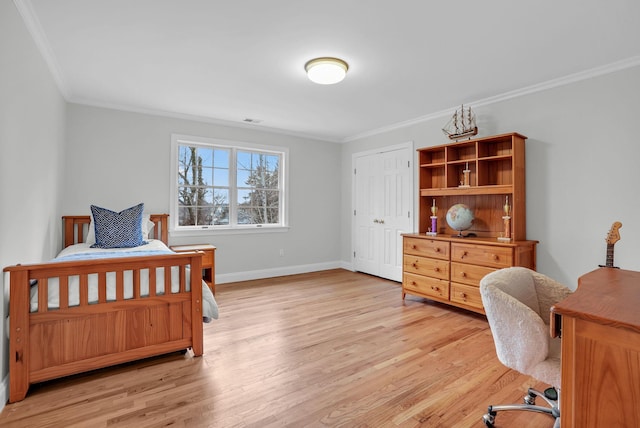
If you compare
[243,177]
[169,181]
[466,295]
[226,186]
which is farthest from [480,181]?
[169,181]

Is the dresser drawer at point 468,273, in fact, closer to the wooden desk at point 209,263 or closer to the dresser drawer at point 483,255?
the dresser drawer at point 483,255

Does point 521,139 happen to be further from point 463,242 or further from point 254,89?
point 254,89

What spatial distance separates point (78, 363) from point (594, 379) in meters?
2.66

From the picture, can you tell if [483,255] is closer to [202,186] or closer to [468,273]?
[468,273]

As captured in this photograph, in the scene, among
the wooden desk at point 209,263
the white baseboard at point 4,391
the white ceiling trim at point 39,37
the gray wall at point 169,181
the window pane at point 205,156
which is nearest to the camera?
the white baseboard at point 4,391

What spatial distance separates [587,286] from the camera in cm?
142

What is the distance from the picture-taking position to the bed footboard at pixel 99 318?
190cm

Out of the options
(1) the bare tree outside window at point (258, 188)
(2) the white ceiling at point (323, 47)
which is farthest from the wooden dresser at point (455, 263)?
(1) the bare tree outside window at point (258, 188)

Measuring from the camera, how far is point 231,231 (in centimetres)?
479

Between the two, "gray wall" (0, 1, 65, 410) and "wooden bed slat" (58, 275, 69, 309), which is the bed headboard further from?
"wooden bed slat" (58, 275, 69, 309)

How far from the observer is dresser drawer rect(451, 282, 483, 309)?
10.7 ft

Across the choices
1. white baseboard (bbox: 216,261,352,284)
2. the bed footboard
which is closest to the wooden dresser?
white baseboard (bbox: 216,261,352,284)

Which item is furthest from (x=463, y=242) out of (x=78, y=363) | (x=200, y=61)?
(x=78, y=363)

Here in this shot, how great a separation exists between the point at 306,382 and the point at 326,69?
94.9 inches
